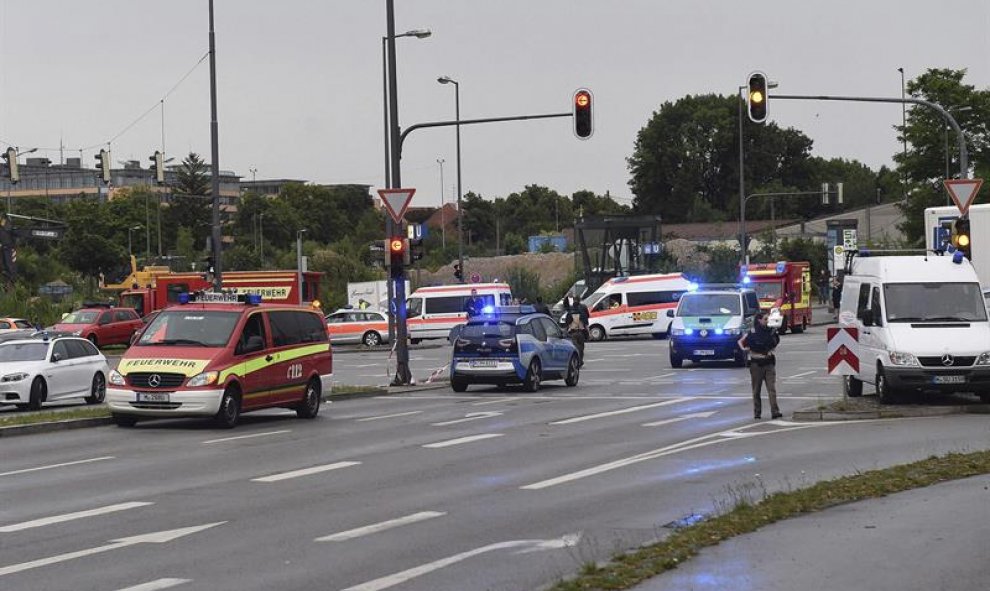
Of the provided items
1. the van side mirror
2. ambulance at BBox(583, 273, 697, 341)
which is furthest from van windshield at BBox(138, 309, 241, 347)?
ambulance at BBox(583, 273, 697, 341)

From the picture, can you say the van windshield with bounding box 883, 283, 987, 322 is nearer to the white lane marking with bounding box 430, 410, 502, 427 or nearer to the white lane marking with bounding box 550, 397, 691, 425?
the white lane marking with bounding box 550, 397, 691, 425

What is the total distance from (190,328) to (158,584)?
14497 mm

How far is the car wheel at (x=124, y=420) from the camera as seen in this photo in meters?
23.4

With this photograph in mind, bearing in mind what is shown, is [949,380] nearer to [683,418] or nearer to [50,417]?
[683,418]

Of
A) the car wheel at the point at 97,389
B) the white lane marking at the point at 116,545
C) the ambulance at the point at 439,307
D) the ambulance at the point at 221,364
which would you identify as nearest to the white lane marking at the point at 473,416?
the ambulance at the point at 221,364

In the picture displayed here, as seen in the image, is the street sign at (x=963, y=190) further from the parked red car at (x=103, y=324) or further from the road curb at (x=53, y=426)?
the parked red car at (x=103, y=324)

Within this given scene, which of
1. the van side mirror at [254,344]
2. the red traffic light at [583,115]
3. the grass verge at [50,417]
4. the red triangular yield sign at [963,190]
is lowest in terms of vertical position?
the grass verge at [50,417]

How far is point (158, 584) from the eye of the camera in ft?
31.7

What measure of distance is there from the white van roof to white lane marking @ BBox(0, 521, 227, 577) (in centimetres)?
1597

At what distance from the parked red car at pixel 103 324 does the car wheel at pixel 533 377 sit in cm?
2728

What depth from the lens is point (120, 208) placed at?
138125 mm

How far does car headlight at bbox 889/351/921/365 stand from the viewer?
23875mm

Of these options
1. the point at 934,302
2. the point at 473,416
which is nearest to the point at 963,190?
the point at 934,302

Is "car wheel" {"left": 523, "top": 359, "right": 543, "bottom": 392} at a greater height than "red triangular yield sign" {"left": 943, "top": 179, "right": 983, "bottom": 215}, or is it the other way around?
"red triangular yield sign" {"left": 943, "top": 179, "right": 983, "bottom": 215}
